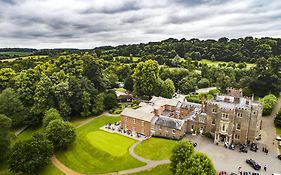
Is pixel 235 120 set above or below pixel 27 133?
above

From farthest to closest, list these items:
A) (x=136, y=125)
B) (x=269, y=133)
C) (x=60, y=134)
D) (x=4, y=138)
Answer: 1. (x=136, y=125)
2. (x=269, y=133)
3. (x=60, y=134)
4. (x=4, y=138)

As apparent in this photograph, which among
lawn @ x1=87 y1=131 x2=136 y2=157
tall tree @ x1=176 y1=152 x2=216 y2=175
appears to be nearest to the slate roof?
lawn @ x1=87 y1=131 x2=136 y2=157

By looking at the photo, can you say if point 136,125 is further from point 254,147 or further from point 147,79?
point 254,147

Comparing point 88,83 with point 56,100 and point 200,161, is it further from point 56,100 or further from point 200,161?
point 200,161

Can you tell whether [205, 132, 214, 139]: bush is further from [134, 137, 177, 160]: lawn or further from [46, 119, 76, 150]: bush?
[46, 119, 76, 150]: bush

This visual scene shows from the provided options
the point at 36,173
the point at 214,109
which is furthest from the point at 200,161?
the point at 36,173

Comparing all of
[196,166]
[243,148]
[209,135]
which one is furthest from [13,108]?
[243,148]
